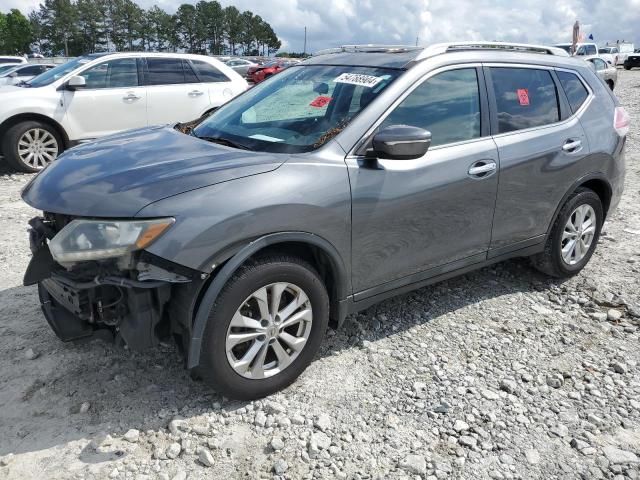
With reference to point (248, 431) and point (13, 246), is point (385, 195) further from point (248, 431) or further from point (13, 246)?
point (13, 246)

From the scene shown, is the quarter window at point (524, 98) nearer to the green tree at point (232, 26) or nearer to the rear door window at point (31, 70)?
the rear door window at point (31, 70)

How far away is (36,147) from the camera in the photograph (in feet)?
25.5

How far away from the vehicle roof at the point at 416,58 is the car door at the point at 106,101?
16.6ft

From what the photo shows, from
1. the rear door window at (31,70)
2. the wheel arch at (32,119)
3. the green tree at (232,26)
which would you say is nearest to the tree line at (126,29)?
the green tree at (232,26)

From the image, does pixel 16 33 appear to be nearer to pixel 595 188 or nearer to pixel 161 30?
pixel 161 30

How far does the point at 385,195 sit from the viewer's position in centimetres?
305

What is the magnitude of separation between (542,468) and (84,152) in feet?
9.52

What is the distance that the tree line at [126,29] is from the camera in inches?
3332

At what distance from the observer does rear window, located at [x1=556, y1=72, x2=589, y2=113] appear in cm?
416

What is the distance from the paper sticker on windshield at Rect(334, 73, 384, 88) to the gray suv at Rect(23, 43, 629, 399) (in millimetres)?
12

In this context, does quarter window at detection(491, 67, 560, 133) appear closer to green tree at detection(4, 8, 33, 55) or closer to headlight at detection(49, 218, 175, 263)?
headlight at detection(49, 218, 175, 263)

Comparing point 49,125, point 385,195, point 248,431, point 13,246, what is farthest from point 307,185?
point 49,125

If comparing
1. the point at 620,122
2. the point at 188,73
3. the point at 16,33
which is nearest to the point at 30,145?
the point at 188,73

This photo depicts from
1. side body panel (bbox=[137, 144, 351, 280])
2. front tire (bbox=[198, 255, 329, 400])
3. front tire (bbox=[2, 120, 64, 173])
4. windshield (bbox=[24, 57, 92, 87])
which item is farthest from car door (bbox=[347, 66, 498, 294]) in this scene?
windshield (bbox=[24, 57, 92, 87])
